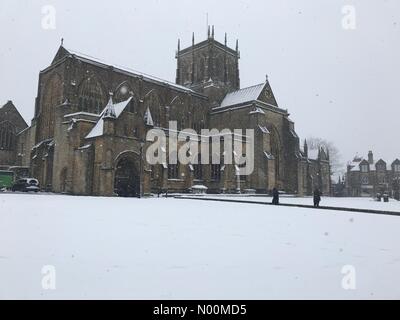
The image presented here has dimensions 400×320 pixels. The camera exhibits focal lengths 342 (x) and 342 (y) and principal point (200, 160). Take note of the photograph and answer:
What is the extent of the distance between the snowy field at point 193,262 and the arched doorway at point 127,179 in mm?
22714

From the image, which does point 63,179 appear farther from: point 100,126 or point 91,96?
point 91,96

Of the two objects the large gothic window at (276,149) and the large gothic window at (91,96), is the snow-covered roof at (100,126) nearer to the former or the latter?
the large gothic window at (91,96)

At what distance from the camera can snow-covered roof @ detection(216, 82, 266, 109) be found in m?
49.0

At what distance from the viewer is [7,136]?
161 ft

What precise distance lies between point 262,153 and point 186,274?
132ft

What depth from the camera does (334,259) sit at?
6.25m

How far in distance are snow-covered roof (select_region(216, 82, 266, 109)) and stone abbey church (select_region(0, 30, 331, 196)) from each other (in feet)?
0.71

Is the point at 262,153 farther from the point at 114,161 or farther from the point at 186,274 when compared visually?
the point at 186,274

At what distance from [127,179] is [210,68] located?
2932 cm

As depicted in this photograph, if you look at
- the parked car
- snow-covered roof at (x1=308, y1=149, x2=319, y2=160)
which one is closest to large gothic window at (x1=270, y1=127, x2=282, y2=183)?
snow-covered roof at (x1=308, y1=149, x2=319, y2=160)

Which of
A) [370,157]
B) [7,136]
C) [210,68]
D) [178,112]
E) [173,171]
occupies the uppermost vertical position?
[210,68]

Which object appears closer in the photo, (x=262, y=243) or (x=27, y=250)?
(x=27, y=250)

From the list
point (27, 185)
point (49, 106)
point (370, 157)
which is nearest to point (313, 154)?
point (370, 157)
